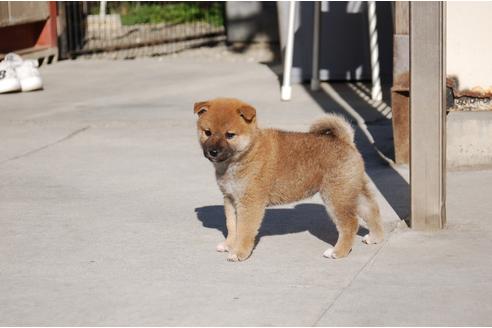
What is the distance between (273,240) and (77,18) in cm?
1017

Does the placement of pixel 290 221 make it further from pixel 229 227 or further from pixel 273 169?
pixel 273 169

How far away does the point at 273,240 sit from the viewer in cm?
630

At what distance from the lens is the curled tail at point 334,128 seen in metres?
6.07

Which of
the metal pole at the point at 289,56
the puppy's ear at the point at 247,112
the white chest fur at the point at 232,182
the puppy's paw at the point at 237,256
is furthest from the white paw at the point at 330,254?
the metal pole at the point at 289,56

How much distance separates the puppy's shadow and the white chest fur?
0.51 metres

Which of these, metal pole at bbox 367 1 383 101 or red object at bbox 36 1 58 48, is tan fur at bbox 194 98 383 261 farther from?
red object at bbox 36 1 58 48

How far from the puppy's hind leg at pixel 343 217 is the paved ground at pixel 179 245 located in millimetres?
113

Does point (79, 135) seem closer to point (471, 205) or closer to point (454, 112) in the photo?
point (454, 112)

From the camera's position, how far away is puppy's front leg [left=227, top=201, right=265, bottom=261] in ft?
19.1

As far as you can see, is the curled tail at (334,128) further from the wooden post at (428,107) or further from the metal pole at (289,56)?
the metal pole at (289,56)

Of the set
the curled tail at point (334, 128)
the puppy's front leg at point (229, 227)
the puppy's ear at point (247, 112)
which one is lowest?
the puppy's front leg at point (229, 227)

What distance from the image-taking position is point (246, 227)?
589cm

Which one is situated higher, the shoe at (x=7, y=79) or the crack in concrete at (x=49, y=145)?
the shoe at (x=7, y=79)

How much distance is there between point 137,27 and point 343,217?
12.6 m
